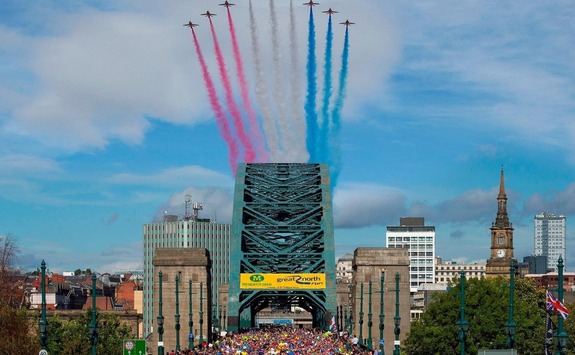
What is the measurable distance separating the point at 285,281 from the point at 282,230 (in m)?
12.1

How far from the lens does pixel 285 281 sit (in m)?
126

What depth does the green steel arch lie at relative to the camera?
128 metres

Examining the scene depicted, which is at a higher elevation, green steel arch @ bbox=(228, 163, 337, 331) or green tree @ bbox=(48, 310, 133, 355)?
green steel arch @ bbox=(228, 163, 337, 331)

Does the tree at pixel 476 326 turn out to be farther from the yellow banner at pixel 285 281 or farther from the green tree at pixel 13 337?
the green tree at pixel 13 337

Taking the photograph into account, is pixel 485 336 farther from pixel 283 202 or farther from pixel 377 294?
pixel 283 202

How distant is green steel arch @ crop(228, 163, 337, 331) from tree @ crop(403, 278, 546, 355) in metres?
9.13

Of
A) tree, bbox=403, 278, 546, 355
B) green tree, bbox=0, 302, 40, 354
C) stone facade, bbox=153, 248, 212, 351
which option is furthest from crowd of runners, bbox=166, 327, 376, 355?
stone facade, bbox=153, 248, 212, 351

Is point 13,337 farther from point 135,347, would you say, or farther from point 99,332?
point 99,332

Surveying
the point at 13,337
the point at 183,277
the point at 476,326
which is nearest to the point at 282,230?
the point at 183,277

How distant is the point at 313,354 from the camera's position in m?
73.9

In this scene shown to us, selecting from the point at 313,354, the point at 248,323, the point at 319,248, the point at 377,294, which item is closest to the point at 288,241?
the point at 319,248

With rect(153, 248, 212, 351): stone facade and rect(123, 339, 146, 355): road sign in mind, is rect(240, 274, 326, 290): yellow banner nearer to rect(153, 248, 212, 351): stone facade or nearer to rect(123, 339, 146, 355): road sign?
rect(153, 248, 212, 351): stone facade

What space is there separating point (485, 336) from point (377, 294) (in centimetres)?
1491

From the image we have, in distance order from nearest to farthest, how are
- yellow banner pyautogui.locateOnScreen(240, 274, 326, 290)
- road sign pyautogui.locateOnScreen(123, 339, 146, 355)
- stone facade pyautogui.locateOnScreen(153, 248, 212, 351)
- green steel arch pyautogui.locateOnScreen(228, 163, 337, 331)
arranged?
road sign pyautogui.locateOnScreen(123, 339, 146, 355) → yellow banner pyautogui.locateOnScreen(240, 274, 326, 290) → green steel arch pyautogui.locateOnScreen(228, 163, 337, 331) → stone facade pyautogui.locateOnScreen(153, 248, 212, 351)
